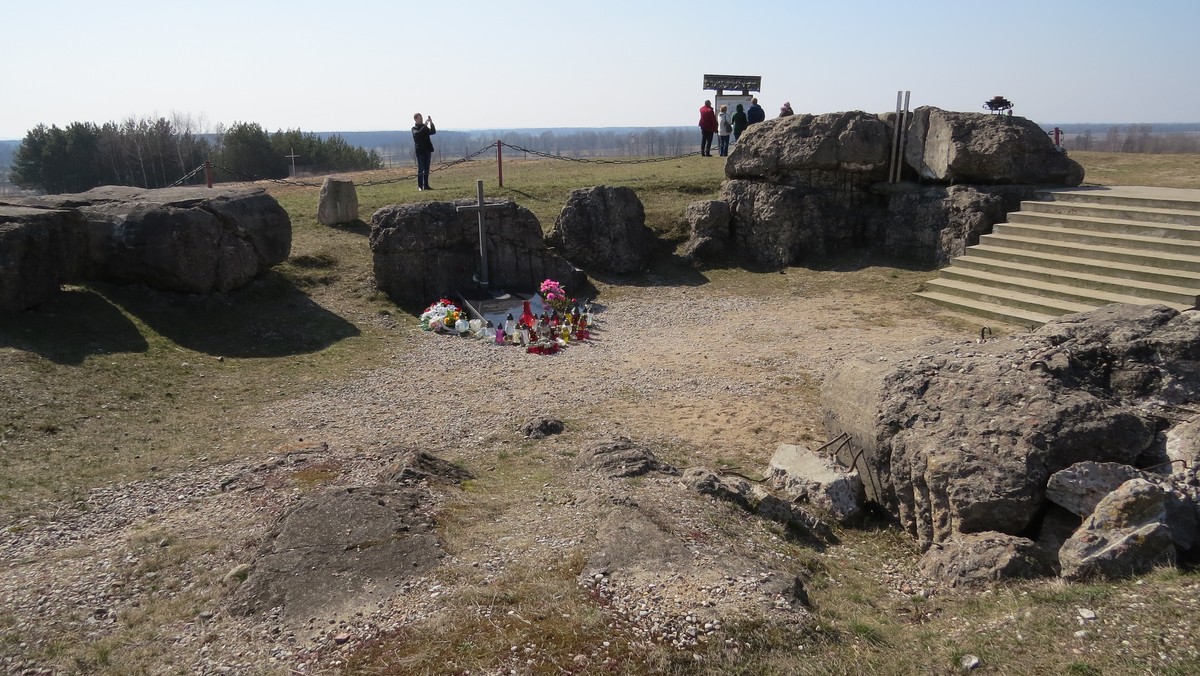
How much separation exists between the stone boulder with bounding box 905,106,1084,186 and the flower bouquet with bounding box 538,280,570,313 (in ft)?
29.6

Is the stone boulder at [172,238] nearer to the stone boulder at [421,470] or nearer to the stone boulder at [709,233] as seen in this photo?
the stone boulder at [421,470]

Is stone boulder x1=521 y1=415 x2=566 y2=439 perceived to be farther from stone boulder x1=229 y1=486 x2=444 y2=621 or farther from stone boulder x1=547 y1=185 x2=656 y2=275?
stone boulder x1=547 y1=185 x2=656 y2=275

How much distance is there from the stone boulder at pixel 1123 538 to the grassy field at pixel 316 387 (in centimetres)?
20

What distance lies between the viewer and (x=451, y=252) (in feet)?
56.0

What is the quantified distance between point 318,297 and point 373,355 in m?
3.25

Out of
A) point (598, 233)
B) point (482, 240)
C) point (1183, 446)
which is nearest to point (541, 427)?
point (1183, 446)

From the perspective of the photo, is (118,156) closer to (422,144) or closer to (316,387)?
(422,144)

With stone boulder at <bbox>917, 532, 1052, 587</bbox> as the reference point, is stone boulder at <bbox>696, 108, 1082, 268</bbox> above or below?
above

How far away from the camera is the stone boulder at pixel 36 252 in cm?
1209

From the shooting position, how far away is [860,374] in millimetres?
8492

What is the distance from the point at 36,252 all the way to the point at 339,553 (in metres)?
9.68

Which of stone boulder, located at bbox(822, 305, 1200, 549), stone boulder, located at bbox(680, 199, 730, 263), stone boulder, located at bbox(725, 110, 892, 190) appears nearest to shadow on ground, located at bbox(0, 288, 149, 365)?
stone boulder, located at bbox(822, 305, 1200, 549)

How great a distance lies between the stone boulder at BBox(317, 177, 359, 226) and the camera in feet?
63.8

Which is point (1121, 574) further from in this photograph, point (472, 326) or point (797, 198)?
point (797, 198)
